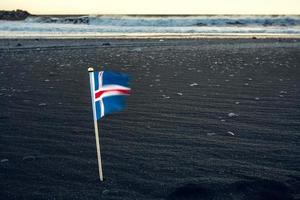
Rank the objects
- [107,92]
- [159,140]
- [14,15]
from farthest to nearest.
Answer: [14,15]
[159,140]
[107,92]

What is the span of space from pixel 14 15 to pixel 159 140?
78410 mm

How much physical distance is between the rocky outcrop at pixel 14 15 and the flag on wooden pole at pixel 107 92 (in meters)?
75.4

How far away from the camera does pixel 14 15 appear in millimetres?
77375

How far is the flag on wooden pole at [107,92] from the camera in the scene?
12.2 feet

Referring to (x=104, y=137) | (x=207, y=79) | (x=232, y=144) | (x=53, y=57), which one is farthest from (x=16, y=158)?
(x=53, y=57)

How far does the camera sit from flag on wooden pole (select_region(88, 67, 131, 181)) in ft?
12.2

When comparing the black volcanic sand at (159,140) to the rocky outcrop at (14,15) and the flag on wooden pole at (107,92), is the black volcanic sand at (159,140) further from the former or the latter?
the rocky outcrop at (14,15)

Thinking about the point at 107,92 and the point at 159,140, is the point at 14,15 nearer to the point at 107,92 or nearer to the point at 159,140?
the point at 159,140

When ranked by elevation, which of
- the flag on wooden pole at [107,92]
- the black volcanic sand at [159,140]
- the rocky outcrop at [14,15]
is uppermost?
the rocky outcrop at [14,15]

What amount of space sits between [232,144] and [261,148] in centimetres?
33

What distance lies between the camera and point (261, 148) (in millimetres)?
4688

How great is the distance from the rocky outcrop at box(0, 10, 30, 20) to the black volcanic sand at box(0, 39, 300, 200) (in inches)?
2759

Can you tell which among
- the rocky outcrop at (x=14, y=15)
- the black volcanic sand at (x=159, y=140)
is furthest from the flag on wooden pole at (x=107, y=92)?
the rocky outcrop at (x=14, y=15)

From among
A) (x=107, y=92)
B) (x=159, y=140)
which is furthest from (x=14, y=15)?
(x=107, y=92)
